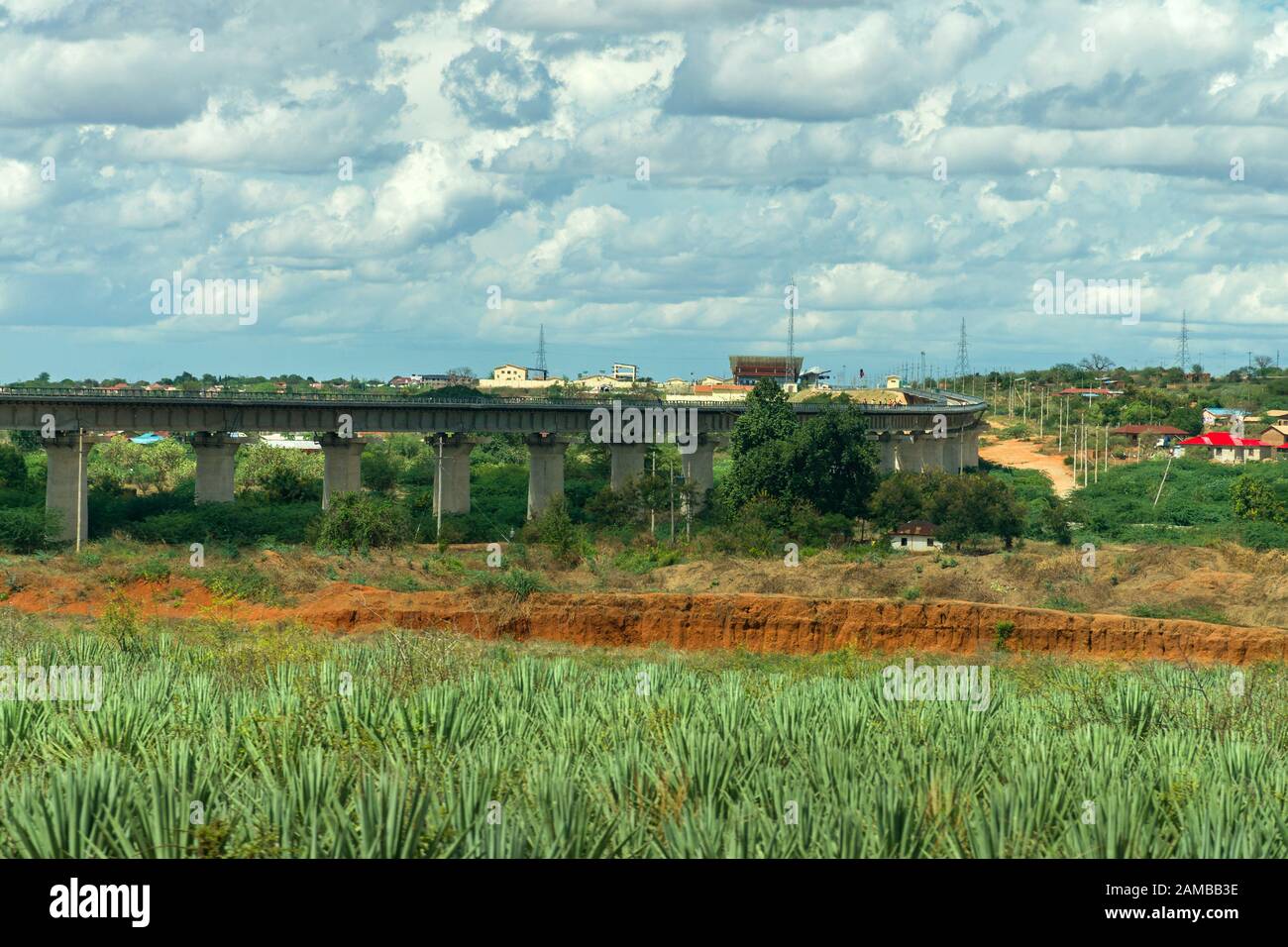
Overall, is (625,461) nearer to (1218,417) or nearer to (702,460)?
(702,460)

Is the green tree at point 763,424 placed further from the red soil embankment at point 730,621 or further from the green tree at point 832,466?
the red soil embankment at point 730,621

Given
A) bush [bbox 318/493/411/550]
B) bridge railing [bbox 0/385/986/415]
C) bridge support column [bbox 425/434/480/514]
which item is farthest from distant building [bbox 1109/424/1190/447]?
bush [bbox 318/493/411/550]

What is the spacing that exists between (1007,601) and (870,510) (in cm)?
2144

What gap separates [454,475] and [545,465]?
5456 mm

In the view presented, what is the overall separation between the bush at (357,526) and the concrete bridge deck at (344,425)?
327 inches

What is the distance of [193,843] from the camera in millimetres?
15195

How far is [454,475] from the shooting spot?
250 ft

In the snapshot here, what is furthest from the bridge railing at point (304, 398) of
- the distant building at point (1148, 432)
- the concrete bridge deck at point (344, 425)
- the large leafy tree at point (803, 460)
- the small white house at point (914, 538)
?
the distant building at point (1148, 432)

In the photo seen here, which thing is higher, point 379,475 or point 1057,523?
point 379,475

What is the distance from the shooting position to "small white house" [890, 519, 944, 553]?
67688mm

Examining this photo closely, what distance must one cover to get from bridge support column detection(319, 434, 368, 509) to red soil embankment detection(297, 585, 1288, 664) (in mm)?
25806

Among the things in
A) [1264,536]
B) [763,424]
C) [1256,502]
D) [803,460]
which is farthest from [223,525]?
[1256,502]
